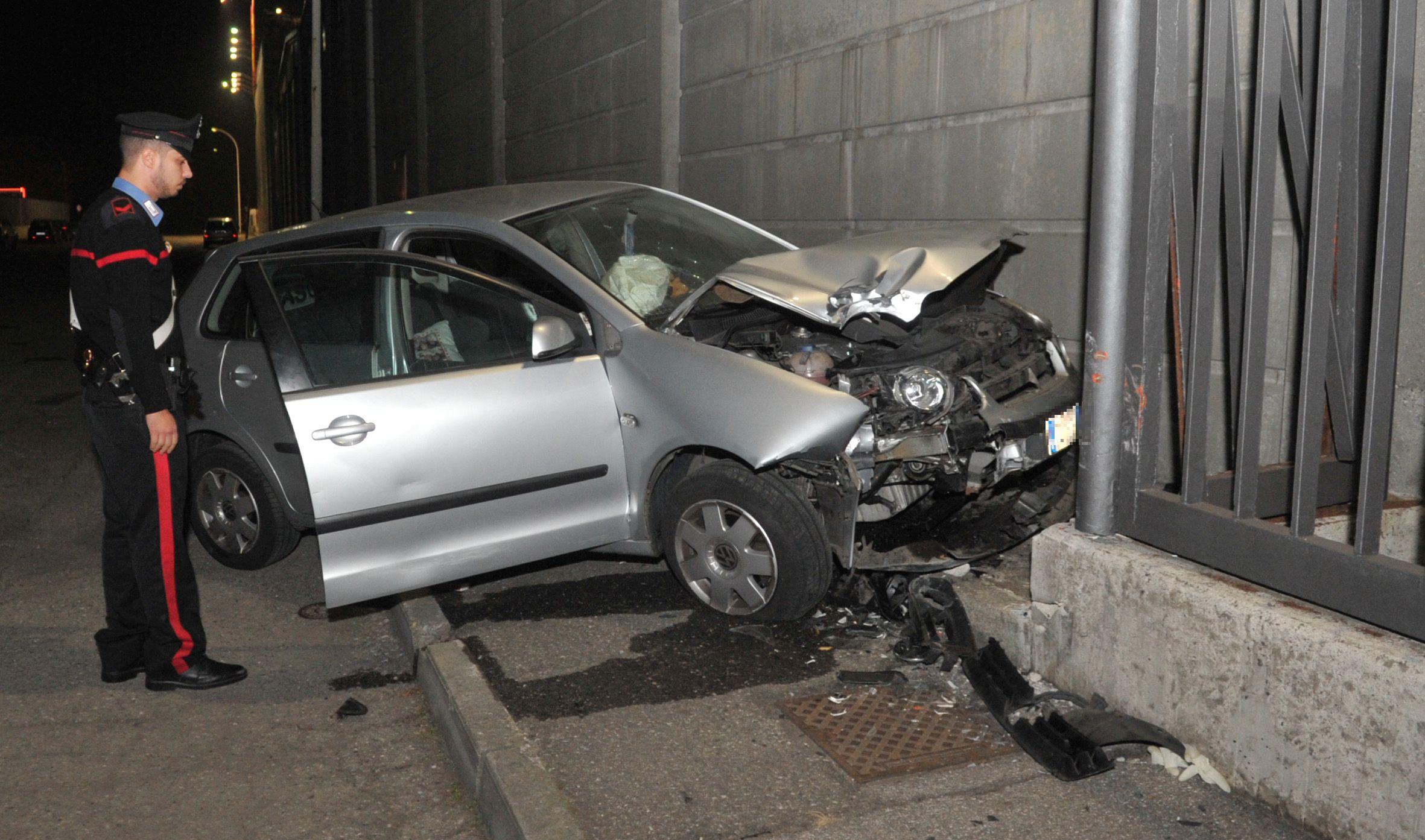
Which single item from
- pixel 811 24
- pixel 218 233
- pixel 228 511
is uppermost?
pixel 218 233

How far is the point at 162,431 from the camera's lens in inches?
161

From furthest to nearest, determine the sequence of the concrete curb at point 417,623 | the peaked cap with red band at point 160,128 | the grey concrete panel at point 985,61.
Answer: the grey concrete panel at point 985,61, the concrete curb at point 417,623, the peaked cap with red band at point 160,128

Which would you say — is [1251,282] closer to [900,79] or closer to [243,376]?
→ [900,79]

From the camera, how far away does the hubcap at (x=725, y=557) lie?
4520mm

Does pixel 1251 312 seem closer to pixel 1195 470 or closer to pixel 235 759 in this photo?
pixel 1195 470

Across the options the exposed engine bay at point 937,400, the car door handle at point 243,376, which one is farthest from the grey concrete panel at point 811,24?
the car door handle at point 243,376

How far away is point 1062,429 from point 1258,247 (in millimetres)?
1274

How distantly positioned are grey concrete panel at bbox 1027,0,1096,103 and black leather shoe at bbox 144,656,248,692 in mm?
4407

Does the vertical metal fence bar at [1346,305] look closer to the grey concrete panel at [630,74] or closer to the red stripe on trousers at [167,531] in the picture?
the red stripe on trousers at [167,531]

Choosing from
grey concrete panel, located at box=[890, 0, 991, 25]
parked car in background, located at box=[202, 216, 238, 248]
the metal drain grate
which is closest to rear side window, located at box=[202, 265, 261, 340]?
the metal drain grate

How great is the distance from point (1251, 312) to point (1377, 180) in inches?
39.1

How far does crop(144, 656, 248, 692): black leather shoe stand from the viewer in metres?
4.34

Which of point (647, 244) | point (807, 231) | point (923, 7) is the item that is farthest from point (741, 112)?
point (647, 244)

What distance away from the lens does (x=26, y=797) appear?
3.55m
